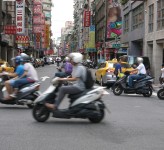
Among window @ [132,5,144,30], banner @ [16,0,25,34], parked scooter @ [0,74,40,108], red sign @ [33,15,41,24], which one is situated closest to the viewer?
parked scooter @ [0,74,40,108]

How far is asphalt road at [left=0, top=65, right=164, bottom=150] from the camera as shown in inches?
302

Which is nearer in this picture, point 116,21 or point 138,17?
point 138,17

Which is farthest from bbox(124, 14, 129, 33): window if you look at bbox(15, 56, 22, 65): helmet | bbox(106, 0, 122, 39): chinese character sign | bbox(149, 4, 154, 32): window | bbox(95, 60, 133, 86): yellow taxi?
bbox(15, 56, 22, 65): helmet

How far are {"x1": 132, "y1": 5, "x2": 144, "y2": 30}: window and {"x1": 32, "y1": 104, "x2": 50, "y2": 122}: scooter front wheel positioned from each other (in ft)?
92.5

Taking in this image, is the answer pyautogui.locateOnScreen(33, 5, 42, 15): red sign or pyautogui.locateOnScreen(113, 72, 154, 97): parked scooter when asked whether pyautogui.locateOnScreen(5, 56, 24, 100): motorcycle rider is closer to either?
pyautogui.locateOnScreen(113, 72, 154, 97): parked scooter

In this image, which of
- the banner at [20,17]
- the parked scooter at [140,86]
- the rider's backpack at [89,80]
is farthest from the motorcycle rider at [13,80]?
the banner at [20,17]

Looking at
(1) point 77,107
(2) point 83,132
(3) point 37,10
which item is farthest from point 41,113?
(3) point 37,10

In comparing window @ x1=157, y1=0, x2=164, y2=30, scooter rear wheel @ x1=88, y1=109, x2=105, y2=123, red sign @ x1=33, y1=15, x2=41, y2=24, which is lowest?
scooter rear wheel @ x1=88, y1=109, x2=105, y2=123

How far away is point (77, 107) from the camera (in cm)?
1012

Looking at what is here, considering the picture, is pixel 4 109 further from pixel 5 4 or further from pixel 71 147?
pixel 5 4

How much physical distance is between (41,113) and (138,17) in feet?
99.6

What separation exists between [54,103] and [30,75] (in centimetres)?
285

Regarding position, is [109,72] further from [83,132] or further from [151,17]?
[83,132]

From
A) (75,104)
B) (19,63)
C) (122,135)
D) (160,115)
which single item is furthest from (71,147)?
(19,63)
